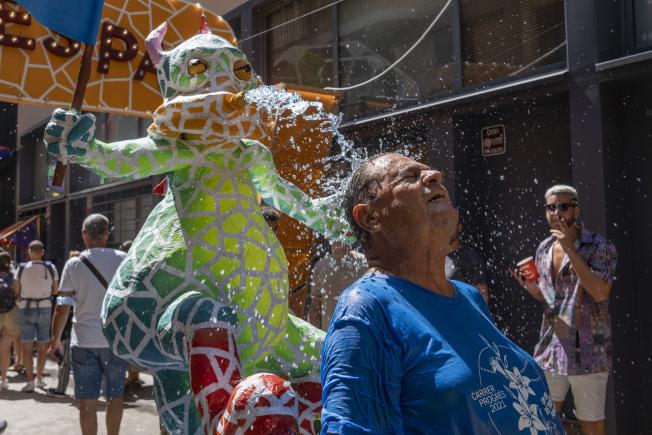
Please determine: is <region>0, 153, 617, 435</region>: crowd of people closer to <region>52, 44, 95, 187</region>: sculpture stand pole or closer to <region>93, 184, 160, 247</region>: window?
<region>52, 44, 95, 187</region>: sculpture stand pole

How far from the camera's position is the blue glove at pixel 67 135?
246cm

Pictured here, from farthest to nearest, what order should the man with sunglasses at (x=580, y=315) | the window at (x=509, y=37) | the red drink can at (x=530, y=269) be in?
the window at (x=509, y=37), the red drink can at (x=530, y=269), the man with sunglasses at (x=580, y=315)

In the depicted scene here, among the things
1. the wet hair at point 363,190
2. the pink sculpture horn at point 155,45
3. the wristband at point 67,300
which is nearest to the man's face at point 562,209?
the pink sculpture horn at point 155,45

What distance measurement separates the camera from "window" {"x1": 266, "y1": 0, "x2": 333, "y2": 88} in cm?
841

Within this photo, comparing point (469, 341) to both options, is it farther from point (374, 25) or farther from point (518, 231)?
point (374, 25)

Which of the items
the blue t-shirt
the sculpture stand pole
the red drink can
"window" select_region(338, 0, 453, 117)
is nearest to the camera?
the blue t-shirt

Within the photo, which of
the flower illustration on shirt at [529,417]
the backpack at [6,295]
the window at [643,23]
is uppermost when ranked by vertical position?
the window at [643,23]

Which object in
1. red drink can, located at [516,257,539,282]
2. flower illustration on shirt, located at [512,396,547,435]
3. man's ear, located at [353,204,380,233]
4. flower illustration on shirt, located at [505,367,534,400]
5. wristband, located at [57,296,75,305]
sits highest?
man's ear, located at [353,204,380,233]

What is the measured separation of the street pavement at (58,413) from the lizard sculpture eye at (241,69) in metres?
3.90

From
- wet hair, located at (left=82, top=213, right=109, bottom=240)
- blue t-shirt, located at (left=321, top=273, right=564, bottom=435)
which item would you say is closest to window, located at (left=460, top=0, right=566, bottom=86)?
wet hair, located at (left=82, top=213, right=109, bottom=240)

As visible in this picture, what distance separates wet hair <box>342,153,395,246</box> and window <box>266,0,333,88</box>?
6661mm

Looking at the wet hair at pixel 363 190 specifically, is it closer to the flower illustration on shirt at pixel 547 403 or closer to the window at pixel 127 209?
the flower illustration on shirt at pixel 547 403

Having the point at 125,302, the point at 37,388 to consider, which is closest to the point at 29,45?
the point at 37,388

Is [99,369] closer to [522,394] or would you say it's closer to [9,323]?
[522,394]
